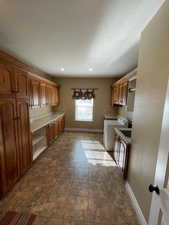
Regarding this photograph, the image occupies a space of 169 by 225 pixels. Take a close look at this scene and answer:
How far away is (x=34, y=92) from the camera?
3.33m

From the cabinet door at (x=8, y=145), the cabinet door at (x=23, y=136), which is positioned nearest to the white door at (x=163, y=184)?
the cabinet door at (x=8, y=145)

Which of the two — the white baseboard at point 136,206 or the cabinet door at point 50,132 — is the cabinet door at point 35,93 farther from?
the white baseboard at point 136,206

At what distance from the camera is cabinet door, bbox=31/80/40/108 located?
3227 millimetres

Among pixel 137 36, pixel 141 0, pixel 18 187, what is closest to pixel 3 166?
pixel 18 187

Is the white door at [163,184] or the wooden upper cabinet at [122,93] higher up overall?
the wooden upper cabinet at [122,93]

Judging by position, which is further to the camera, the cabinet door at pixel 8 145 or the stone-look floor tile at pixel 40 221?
the cabinet door at pixel 8 145

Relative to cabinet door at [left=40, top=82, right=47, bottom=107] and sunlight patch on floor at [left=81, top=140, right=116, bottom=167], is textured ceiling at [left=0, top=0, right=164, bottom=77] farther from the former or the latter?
sunlight patch on floor at [left=81, top=140, right=116, bottom=167]

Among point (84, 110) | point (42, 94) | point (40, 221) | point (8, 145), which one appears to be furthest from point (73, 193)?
point (84, 110)

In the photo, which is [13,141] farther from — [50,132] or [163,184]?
[163,184]

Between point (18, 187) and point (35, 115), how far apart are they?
94.8 inches

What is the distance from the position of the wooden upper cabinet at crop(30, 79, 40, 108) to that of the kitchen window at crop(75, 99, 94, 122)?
252cm

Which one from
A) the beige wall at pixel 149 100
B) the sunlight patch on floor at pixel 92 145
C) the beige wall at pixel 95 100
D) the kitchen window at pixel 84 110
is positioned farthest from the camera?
the kitchen window at pixel 84 110

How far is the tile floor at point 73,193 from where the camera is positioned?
1.67m

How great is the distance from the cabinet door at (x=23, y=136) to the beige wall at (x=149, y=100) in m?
2.12
